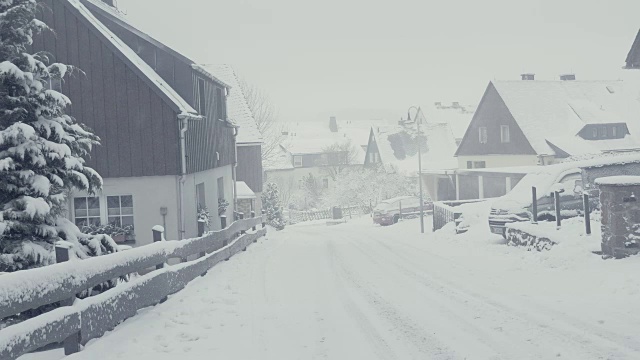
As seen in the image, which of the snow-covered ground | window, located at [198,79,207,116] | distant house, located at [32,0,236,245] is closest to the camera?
the snow-covered ground

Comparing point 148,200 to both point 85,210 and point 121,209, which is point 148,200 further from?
point 85,210

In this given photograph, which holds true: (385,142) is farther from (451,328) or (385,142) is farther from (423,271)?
(451,328)

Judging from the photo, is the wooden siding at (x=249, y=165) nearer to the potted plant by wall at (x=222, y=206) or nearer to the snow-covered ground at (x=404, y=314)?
the potted plant by wall at (x=222, y=206)

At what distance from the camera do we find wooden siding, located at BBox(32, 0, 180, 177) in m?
16.9

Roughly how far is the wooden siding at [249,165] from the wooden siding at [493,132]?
18.5 m

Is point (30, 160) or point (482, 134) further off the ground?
point (482, 134)

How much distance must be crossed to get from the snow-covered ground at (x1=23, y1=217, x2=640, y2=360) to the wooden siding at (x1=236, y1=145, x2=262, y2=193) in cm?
2457

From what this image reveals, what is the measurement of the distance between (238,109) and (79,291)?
96.8 feet

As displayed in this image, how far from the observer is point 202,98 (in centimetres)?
2050

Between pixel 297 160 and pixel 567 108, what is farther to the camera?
pixel 297 160

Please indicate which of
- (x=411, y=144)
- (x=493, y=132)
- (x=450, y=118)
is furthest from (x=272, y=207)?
(x=450, y=118)

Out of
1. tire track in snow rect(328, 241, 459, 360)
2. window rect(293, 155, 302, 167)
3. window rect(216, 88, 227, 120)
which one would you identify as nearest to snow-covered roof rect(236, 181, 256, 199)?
window rect(216, 88, 227, 120)

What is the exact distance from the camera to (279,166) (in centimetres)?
7806

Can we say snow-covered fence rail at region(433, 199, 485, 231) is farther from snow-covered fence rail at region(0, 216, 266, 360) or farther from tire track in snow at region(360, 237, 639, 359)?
snow-covered fence rail at region(0, 216, 266, 360)
